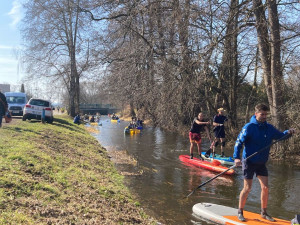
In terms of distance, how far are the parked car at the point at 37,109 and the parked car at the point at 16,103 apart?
4.86 metres

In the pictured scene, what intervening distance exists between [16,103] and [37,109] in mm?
5901

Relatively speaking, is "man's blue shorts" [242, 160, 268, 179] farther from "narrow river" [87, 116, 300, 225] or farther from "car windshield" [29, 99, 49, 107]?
"car windshield" [29, 99, 49, 107]

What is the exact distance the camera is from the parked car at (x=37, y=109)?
18.1 metres

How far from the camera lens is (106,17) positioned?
54.9 ft

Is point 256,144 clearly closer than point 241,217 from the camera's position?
Yes

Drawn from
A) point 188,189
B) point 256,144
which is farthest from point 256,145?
point 188,189

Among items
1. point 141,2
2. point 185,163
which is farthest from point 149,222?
point 141,2

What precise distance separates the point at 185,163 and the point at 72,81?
23079 mm

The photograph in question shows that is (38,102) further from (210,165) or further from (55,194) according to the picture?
(55,194)

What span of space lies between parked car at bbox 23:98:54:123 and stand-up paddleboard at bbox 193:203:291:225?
14528 millimetres

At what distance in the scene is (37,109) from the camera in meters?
18.3

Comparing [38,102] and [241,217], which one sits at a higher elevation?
[38,102]

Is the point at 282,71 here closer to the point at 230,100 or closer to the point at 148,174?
the point at 230,100

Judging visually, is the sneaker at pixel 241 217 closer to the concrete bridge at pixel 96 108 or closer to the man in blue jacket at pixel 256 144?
the man in blue jacket at pixel 256 144
